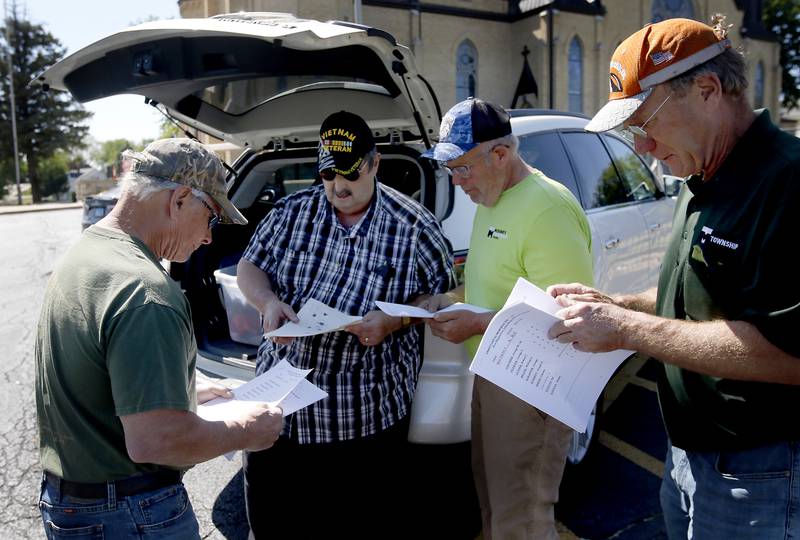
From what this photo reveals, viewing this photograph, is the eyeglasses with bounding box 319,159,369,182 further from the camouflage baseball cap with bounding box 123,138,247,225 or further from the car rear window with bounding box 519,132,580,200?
the car rear window with bounding box 519,132,580,200

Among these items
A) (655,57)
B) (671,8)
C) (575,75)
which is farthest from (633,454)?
(671,8)

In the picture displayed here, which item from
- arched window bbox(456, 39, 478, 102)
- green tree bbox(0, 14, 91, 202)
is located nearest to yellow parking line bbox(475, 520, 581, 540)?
arched window bbox(456, 39, 478, 102)

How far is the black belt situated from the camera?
5.07 feet

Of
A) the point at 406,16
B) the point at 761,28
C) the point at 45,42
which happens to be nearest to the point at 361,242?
the point at 406,16

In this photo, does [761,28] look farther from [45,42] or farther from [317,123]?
[45,42]

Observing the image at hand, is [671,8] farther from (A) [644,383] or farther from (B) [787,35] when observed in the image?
(A) [644,383]

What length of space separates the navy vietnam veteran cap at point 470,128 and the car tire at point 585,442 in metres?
1.64

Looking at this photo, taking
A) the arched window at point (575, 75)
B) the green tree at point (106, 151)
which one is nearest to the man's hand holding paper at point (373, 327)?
the arched window at point (575, 75)

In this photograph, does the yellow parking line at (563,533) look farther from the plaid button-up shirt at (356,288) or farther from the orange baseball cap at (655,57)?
the orange baseball cap at (655,57)

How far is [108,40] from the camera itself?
2572 mm

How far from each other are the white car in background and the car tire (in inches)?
0.5

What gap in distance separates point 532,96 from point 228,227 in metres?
26.5

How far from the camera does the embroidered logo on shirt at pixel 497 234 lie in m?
2.24

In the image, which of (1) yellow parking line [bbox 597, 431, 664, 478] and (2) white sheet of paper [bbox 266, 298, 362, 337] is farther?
(1) yellow parking line [bbox 597, 431, 664, 478]
